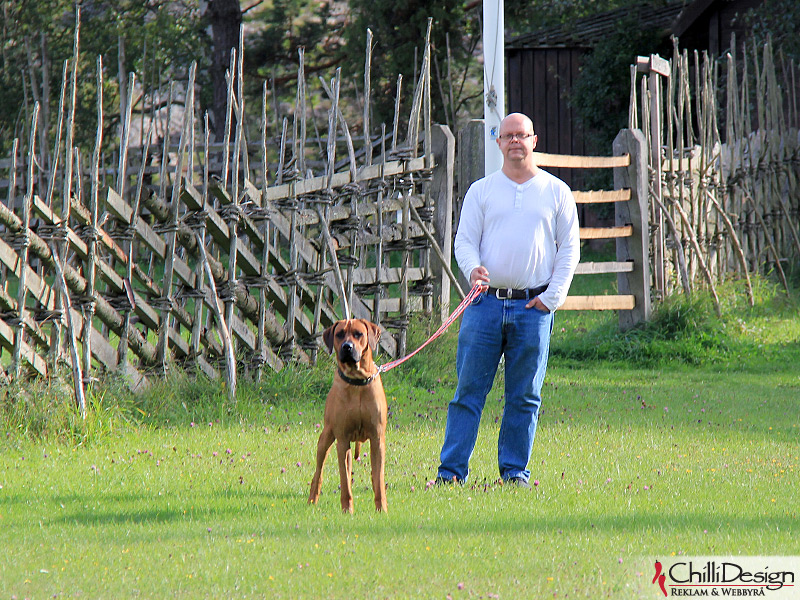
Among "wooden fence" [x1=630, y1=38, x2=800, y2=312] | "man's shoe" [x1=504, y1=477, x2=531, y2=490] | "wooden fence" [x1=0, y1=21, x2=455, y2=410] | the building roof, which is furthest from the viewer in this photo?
the building roof

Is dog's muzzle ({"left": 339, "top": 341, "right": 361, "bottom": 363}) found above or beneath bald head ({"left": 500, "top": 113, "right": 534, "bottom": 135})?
beneath

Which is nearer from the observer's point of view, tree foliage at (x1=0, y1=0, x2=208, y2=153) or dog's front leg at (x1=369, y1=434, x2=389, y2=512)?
dog's front leg at (x1=369, y1=434, x2=389, y2=512)

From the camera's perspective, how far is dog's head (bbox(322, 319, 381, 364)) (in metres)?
4.07

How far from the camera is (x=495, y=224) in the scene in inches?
187

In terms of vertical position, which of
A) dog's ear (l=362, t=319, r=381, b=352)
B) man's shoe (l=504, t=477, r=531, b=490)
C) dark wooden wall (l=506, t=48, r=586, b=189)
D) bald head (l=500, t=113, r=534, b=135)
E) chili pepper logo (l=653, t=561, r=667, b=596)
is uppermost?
dark wooden wall (l=506, t=48, r=586, b=189)

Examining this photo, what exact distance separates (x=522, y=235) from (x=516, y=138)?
476mm

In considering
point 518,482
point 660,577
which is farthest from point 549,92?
point 660,577

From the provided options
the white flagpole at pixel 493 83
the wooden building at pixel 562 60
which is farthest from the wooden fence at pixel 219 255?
the wooden building at pixel 562 60

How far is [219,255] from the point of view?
7.25m

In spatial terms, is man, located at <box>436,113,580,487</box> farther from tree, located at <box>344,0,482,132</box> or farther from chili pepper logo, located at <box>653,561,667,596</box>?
tree, located at <box>344,0,482,132</box>

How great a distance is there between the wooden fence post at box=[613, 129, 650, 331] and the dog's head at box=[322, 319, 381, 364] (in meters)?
5.75

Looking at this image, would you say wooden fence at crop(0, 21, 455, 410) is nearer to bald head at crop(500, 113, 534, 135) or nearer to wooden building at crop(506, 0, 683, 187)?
bald head at crop(500, 113, 534, 135)

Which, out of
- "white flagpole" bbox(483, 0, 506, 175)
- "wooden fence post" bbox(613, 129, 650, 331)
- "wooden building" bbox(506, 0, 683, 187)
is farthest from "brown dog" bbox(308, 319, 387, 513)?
"wooden building" bbox(506, 0, 683, 187)

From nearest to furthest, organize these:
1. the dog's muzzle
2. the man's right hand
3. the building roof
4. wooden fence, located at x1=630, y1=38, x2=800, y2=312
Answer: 1. the dog's muzzle
2. the man's right hand
3. wooden fence, located at x1=630, y1=38, x2=800, y2=312
4. the building roof
